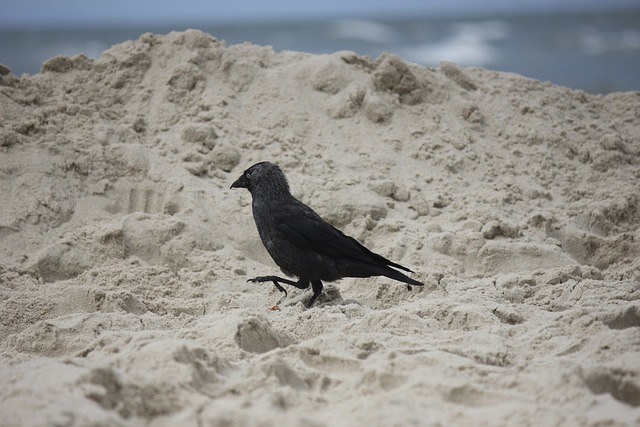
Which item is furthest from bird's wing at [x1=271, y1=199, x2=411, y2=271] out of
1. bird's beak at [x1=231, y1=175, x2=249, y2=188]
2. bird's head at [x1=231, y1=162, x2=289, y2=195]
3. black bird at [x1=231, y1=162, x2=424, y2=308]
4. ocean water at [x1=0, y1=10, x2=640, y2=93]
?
ocean water at [x1=0, y1=10, x2=640, y2=93]

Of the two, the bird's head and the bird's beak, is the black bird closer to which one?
the bird's head

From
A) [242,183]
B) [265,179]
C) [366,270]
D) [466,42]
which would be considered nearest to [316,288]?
[366,270]

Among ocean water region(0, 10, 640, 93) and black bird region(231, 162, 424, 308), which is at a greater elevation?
ocean water region(0, 10, 640, 93)

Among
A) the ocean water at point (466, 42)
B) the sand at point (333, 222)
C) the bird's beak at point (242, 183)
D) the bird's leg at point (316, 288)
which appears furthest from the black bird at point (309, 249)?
the ocean water at point (466, 42)

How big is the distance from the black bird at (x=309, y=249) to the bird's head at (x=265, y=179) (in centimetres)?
7

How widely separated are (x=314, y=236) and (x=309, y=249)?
0.33ft

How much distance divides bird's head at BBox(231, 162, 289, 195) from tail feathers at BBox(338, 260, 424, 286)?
2.75 ft

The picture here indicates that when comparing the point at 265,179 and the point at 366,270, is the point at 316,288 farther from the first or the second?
the point at 265,179

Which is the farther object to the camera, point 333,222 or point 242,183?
point 333,222

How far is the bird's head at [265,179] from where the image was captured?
546 centimetres

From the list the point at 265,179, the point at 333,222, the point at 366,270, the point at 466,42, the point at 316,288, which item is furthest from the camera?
the point at 466,42

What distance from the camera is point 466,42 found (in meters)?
26.2

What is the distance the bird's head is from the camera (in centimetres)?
546

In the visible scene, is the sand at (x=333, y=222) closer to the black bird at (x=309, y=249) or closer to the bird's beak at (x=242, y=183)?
the black bird at (x=309, y=249)
